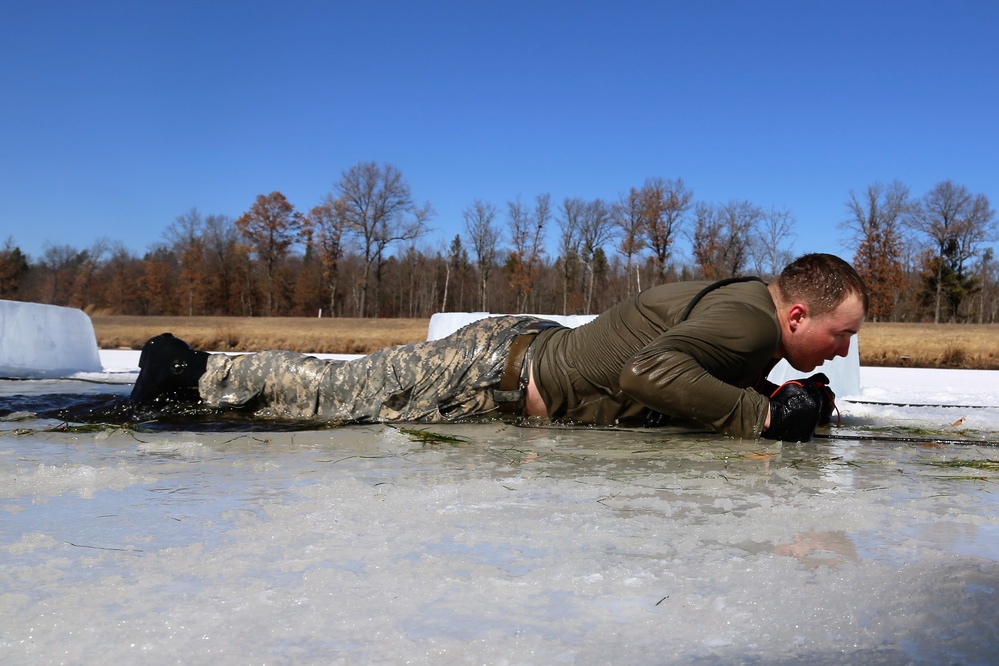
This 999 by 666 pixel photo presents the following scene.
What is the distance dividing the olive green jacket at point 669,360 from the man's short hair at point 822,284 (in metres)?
0.14

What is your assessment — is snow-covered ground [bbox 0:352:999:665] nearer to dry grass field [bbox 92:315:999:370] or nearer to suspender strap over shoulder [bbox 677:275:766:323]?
suspender strap over shoulder [bbox 677:275:766:323]

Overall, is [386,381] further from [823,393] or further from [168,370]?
[823,393]

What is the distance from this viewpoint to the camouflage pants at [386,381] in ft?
13.1

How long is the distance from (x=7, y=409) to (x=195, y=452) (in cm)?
218

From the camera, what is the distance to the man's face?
10.6 ft

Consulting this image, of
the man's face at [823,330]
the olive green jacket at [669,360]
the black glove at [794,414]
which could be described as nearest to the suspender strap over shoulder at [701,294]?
the olive green jacket at [669,360]

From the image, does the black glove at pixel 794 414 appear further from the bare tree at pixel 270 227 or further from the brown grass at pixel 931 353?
the bare tree at pixel 270 227

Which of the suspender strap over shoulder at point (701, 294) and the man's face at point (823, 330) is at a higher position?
the suspender strap over shoulder at point (701, 294)

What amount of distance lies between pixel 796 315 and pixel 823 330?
12cm

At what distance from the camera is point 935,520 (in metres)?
1.97

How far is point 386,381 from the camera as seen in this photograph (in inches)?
162

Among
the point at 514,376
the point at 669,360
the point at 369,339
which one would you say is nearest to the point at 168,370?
the point at 514,376

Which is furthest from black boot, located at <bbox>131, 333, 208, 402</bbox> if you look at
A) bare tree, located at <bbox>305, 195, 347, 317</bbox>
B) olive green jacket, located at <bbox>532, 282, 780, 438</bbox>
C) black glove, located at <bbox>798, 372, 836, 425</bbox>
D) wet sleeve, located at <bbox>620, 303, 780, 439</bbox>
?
bare tree, located at <bbox>305, 195, 347, 317</bbox>

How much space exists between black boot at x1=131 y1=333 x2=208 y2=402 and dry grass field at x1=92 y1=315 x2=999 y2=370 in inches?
623
